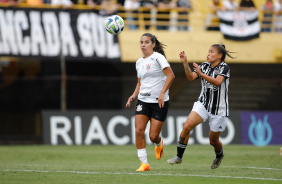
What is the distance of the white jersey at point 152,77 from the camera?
10594 mm

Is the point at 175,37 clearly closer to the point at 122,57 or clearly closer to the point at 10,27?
the point at 122,57

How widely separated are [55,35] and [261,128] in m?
7.96

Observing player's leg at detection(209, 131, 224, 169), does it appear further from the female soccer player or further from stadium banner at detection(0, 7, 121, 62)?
stadium banner at detection(0, 7, 121, 62)

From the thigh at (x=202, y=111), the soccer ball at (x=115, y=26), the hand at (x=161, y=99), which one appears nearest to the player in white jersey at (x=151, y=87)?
the hand at (x=161, y=99)

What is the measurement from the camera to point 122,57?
79.6 feet

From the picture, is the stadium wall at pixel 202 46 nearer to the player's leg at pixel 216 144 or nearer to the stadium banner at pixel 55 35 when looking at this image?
the stadium banner at pixel 55 35

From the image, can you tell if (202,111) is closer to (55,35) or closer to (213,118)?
(213,118)

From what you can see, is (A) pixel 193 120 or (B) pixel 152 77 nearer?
(A) pixel 193 120

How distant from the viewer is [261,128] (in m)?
21.2

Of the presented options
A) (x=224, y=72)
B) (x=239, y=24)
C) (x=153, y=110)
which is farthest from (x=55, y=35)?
(x=224, y=72)

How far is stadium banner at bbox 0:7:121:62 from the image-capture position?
21859 mm

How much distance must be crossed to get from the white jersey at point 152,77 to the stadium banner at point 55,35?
466 inches

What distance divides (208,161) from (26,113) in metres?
14.2

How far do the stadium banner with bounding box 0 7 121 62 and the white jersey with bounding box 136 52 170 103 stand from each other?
11.8 metres
